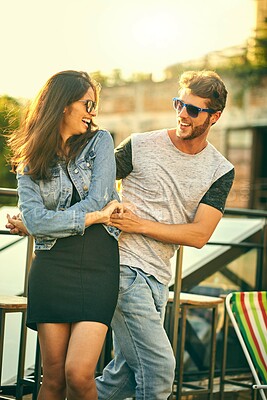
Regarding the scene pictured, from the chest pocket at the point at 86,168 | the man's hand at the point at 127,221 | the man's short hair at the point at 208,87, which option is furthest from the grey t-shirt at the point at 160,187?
the chest pocket at the point at 86,168

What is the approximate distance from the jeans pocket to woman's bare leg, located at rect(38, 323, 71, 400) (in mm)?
415

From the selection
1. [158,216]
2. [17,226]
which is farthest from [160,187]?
[17,226]

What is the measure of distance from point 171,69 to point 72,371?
27.0 meters

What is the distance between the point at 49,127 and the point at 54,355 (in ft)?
3.11

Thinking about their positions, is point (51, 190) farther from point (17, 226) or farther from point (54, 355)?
point (54, 355)

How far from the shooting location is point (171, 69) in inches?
1195

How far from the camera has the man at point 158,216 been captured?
14.2ft

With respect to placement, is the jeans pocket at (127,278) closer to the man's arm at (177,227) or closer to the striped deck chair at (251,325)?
the man's arm at (177,227)

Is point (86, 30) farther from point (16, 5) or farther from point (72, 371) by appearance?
point (72, 371)

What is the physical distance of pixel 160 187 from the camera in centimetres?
445

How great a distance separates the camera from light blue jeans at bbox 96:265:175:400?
430 centimetres

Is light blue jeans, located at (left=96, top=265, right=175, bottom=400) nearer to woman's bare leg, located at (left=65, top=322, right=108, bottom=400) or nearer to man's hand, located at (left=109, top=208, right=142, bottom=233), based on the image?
man's hand, located at (left=109, top=208, right=142, bottom=233)

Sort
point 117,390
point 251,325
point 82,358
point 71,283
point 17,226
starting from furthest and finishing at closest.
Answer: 1. point 251,325
2. point 117,390
3. point 17,226
4. point 71,283
5. point 82,358

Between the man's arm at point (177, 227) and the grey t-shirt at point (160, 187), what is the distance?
2.1 inches
